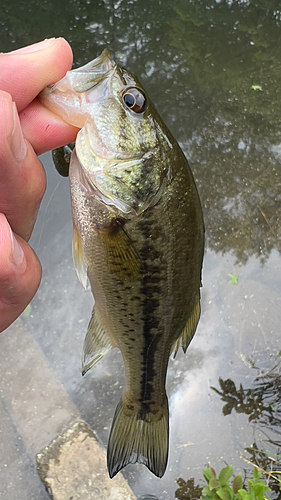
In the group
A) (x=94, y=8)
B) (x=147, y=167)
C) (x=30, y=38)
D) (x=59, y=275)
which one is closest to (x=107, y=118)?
(x=147, y=167)

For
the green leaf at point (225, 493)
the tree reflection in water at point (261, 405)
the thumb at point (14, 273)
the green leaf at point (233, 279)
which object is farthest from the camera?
the green leaf at point (233, 279)

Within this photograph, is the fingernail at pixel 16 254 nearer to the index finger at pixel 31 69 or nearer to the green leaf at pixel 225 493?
the index finger at pixel 31 69

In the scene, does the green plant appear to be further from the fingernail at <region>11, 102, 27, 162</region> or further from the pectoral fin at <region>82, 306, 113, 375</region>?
the fingernail at <region>11, 102, 27, 162</region>

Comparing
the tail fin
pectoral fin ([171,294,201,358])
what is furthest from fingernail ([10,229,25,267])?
the tail fin

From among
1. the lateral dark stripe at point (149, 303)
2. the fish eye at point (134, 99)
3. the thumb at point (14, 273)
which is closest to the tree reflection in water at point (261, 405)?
the lateral dark stripe at point (149, 303)

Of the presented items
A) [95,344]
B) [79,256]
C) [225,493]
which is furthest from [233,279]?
[79,256]

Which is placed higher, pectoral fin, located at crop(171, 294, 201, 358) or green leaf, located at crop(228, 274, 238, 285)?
pectoral fin, located at crop(171, 294, 201, 358)

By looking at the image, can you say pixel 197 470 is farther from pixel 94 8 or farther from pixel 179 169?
pixel 94 8
